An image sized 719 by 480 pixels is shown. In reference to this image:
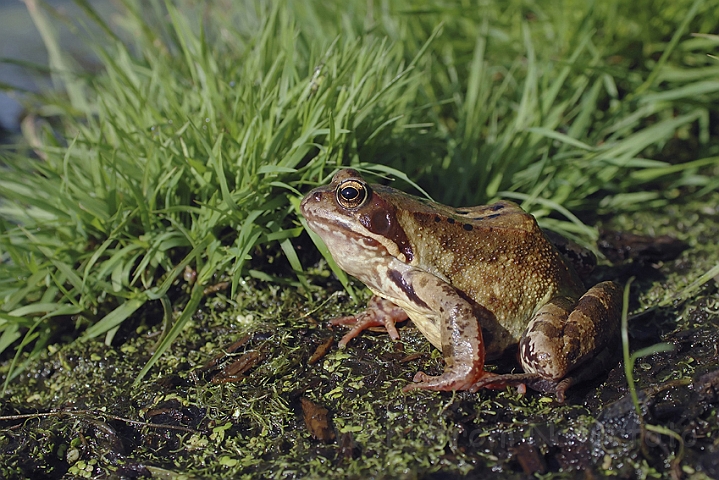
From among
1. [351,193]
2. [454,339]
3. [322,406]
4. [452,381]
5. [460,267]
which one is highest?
[351,193]

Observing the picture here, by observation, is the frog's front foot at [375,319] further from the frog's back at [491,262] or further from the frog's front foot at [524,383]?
the frog's front foot at [524,383]

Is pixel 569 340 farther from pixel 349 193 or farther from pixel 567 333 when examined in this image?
pixel 349 193

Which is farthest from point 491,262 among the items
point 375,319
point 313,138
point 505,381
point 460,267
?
point 313,138

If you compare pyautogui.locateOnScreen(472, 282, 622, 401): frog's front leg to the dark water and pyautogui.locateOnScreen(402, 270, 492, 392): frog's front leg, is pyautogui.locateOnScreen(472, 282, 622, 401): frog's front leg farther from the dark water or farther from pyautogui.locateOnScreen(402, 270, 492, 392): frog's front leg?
the dark water

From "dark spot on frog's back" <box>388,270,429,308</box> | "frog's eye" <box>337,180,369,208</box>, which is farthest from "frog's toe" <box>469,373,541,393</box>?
"frog's eye" <box>337,180,369,208</box>

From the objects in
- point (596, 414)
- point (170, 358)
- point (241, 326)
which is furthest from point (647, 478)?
point (170, 358)

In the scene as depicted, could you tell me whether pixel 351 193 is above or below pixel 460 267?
above

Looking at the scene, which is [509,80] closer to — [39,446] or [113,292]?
[113,292]
